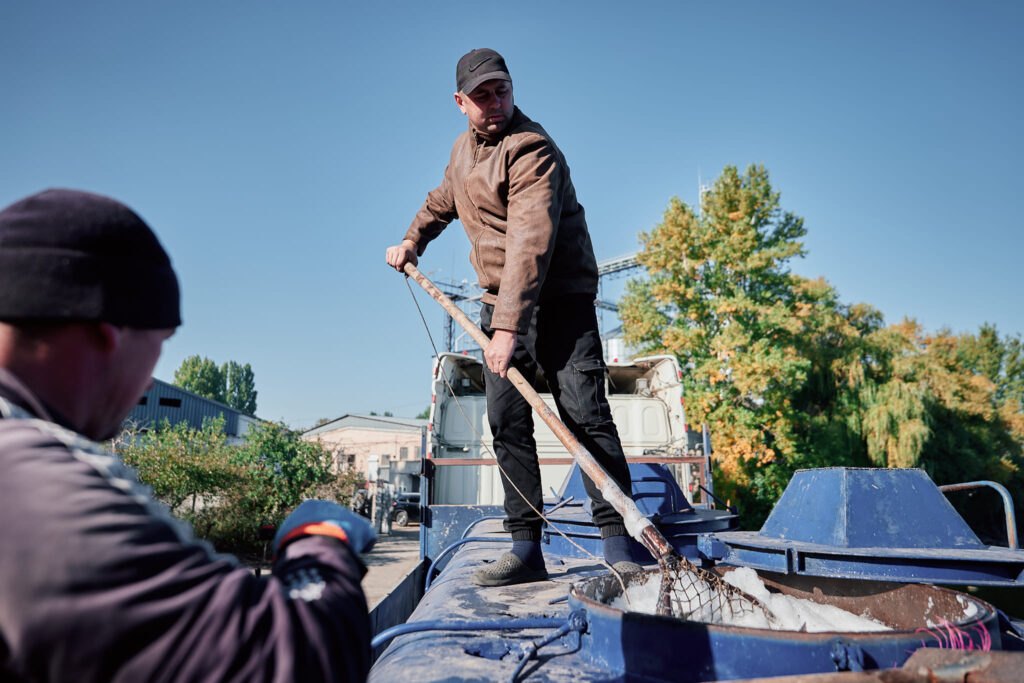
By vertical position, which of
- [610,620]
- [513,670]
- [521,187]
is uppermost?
[521,187]

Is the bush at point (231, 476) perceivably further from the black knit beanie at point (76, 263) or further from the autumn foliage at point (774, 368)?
the black knit beanie at point (76, 263)

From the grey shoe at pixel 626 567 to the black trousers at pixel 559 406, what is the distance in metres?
0.17

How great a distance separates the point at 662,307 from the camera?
1953 centimetres

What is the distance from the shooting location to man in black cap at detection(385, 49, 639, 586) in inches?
104

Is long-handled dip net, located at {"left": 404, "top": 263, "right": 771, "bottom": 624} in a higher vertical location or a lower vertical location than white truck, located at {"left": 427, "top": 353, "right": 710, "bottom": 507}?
lower

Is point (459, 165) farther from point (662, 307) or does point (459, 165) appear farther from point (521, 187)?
point (662, 307)

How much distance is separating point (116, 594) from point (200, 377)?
79.7 m

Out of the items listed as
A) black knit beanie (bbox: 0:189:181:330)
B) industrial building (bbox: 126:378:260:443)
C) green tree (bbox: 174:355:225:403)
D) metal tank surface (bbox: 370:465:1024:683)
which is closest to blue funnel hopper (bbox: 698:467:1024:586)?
metal tank surface (bbox: 370:465:1024:683)

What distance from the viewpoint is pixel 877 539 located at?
7.72 ft

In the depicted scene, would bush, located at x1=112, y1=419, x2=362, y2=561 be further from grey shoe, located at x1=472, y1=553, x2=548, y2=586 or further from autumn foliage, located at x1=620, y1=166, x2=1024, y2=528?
grey shoe, located at x1=472, y1=553, x2=548, y2=586

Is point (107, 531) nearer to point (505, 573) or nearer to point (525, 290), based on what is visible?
point (525, 290)

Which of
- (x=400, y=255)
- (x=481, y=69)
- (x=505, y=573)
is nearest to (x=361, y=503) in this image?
(x=400, y=255)

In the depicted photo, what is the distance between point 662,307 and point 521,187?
17407 mm

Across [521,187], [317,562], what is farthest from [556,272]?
[317,562]
